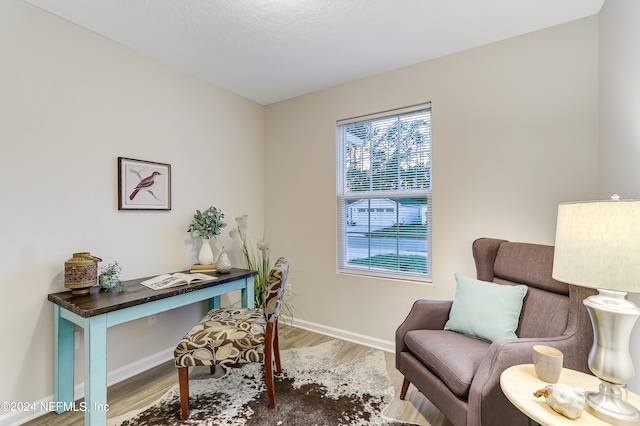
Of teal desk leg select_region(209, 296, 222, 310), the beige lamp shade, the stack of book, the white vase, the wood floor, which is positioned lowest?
the wood floor

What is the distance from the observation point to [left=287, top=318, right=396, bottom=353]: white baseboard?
266 cm

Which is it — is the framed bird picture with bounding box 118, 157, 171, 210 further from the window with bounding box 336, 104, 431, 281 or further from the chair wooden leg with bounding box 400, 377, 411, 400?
the chair wooden leg with bounding box 400, 377, 411, 400

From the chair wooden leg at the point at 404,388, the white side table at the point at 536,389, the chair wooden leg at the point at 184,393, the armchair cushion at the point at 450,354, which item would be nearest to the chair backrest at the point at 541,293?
the white side table at the point at 536,389

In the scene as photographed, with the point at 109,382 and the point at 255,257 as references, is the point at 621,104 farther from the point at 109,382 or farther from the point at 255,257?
the point at 109,382

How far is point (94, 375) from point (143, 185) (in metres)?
1.38

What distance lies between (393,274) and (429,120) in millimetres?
1418

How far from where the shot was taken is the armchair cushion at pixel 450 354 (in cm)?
141

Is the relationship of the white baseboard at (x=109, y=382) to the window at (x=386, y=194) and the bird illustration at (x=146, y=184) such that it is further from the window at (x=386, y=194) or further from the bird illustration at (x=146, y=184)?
the window at (x=386, y=194)

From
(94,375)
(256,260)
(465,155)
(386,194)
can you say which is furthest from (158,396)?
(465,155)

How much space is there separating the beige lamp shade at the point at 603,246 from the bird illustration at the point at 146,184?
2691 millimetres

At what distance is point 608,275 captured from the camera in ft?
3.13

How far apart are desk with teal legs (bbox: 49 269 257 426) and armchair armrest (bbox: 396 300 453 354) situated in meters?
1.41

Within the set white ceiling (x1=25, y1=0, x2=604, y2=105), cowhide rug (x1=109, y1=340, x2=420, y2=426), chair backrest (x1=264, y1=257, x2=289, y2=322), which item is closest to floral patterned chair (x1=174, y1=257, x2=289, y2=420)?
chair backrest (x1=264, y1=257, x2=289, y2=322)

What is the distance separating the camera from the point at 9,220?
1722 millimetres
